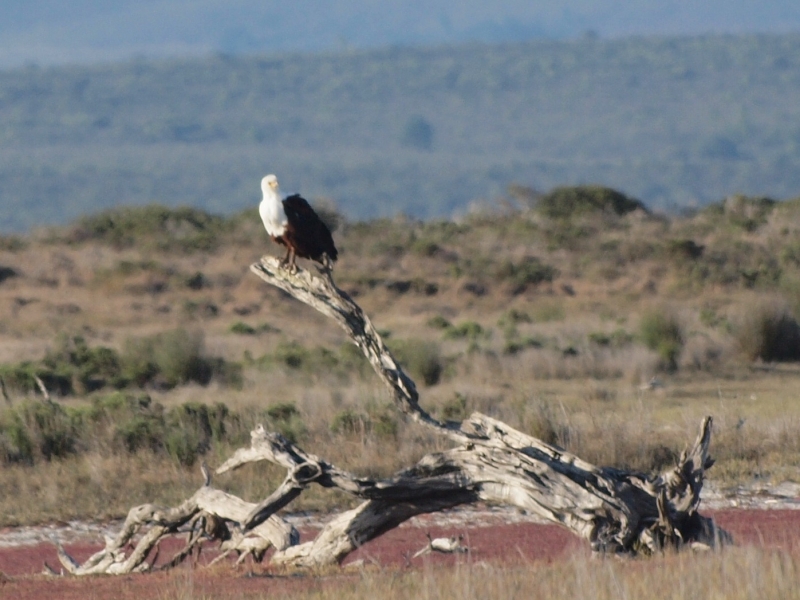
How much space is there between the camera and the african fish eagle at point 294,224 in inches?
332

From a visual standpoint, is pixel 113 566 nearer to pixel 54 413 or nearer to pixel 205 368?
pixel 54 413

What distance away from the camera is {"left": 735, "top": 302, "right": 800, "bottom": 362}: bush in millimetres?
20297

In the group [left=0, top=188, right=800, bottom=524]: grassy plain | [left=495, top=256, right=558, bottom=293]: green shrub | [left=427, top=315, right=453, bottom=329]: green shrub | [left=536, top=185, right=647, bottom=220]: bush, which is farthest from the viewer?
[left=536, top=185, right=647, bottom=220]: bush

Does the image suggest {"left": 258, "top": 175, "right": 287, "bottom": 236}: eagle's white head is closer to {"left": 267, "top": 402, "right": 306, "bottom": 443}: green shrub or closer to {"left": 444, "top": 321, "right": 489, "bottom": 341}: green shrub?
{"left": 267, "top": 402, "right": 306, "bottom": 443}: green shrub

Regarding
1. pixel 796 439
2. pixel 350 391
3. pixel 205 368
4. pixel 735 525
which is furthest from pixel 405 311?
pixel 735 525

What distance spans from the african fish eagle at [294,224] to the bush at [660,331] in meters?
12.1

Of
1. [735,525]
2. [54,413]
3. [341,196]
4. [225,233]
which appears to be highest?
[341,196]

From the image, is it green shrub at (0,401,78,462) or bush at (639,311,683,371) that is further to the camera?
bush at (639,311,683,371)

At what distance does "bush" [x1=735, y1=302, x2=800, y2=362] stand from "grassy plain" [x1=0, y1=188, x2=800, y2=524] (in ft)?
0.11

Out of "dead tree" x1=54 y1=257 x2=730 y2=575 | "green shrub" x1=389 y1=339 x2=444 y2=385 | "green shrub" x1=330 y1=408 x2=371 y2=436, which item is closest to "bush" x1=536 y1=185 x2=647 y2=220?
"green shrub" x1=389 y1=339 x2=444 y2=385

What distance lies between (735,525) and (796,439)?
136 inches

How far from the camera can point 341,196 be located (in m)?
198

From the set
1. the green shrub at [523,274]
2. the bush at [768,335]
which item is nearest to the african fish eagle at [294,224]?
the bush at [768,335]

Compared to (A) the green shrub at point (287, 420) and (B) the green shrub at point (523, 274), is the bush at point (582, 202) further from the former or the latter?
(A) the green shrub at point (287, 420)
